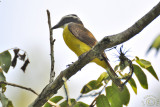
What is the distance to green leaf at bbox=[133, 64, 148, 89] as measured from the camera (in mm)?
2171

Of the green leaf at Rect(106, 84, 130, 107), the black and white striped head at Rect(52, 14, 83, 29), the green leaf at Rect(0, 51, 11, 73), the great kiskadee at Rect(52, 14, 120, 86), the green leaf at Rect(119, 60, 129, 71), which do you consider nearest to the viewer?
the green leaf at Rect(119, 60, 129, 71)

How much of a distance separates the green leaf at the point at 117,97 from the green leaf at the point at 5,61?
1.01 m

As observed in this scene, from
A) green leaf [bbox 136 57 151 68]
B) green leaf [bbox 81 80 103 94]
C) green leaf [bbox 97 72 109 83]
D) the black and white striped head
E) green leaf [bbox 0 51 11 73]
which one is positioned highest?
the black and white striped head

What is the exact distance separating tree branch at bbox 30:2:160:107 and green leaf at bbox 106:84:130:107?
12.9 inches

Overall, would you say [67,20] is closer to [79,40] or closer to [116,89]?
[79,40]

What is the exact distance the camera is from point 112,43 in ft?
6.39

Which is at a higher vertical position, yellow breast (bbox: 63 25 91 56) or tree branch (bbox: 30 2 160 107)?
yellow breast (bbox: 63 25 91 56)

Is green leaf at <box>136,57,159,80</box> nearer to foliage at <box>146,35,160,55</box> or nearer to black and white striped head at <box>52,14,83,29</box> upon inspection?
foliage at <box>146,35,160,55</box>

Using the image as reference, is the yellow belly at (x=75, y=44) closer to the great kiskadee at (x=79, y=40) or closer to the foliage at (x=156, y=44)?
the great kiskadee at (x=79, y=40)

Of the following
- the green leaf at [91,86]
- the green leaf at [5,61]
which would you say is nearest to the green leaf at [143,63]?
the green leaf at [91,86]

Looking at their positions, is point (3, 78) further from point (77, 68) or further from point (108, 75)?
point (108, 75)

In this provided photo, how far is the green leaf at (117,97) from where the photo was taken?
7.09 ft

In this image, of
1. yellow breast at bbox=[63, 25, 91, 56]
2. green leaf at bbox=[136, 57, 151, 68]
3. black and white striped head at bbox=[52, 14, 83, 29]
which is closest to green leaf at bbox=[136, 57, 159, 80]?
green leaf at bbox=[136, 57, 151, 68]

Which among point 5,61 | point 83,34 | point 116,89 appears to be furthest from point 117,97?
point 83,34
